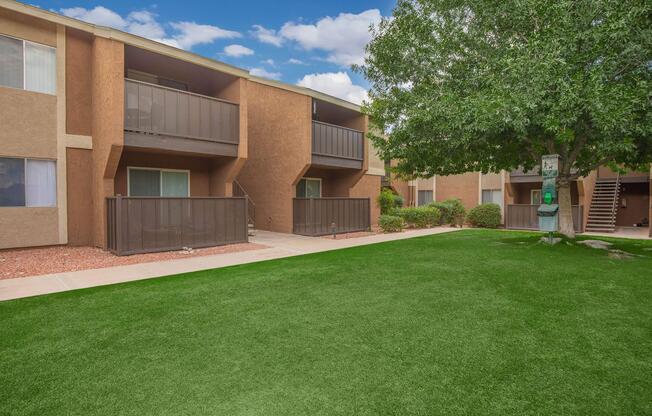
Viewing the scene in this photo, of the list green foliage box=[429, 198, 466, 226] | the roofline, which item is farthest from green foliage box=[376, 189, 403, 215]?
the roofline

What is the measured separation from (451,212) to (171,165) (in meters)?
17.0

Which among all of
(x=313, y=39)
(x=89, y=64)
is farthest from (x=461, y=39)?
(x=313, y=39)

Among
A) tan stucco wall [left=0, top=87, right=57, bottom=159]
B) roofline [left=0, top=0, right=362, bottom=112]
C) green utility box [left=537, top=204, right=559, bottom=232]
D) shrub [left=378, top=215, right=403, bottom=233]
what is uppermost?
roofline [left=0, top=0, right=362, bottom=112]

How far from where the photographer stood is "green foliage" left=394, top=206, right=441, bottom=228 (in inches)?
811

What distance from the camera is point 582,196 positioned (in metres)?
20.9

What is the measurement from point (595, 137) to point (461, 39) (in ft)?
14.6

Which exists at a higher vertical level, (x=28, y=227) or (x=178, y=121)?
(x=178, y=121)

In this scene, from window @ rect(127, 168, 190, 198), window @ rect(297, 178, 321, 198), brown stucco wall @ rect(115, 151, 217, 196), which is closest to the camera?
brown stucco wall @ rect(115, 151, 217, 196)

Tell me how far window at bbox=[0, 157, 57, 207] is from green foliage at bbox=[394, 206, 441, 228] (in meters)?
16.1

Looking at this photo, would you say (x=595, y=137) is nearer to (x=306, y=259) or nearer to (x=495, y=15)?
(x=495, y=15)

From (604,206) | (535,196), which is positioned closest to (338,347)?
(604,206)

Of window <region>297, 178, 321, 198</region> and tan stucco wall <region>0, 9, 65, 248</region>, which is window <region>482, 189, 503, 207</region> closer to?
window <region>297, 178, 321, 198</region>

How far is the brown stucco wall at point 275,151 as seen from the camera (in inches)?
605

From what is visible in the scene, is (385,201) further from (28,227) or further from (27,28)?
(27,28)
